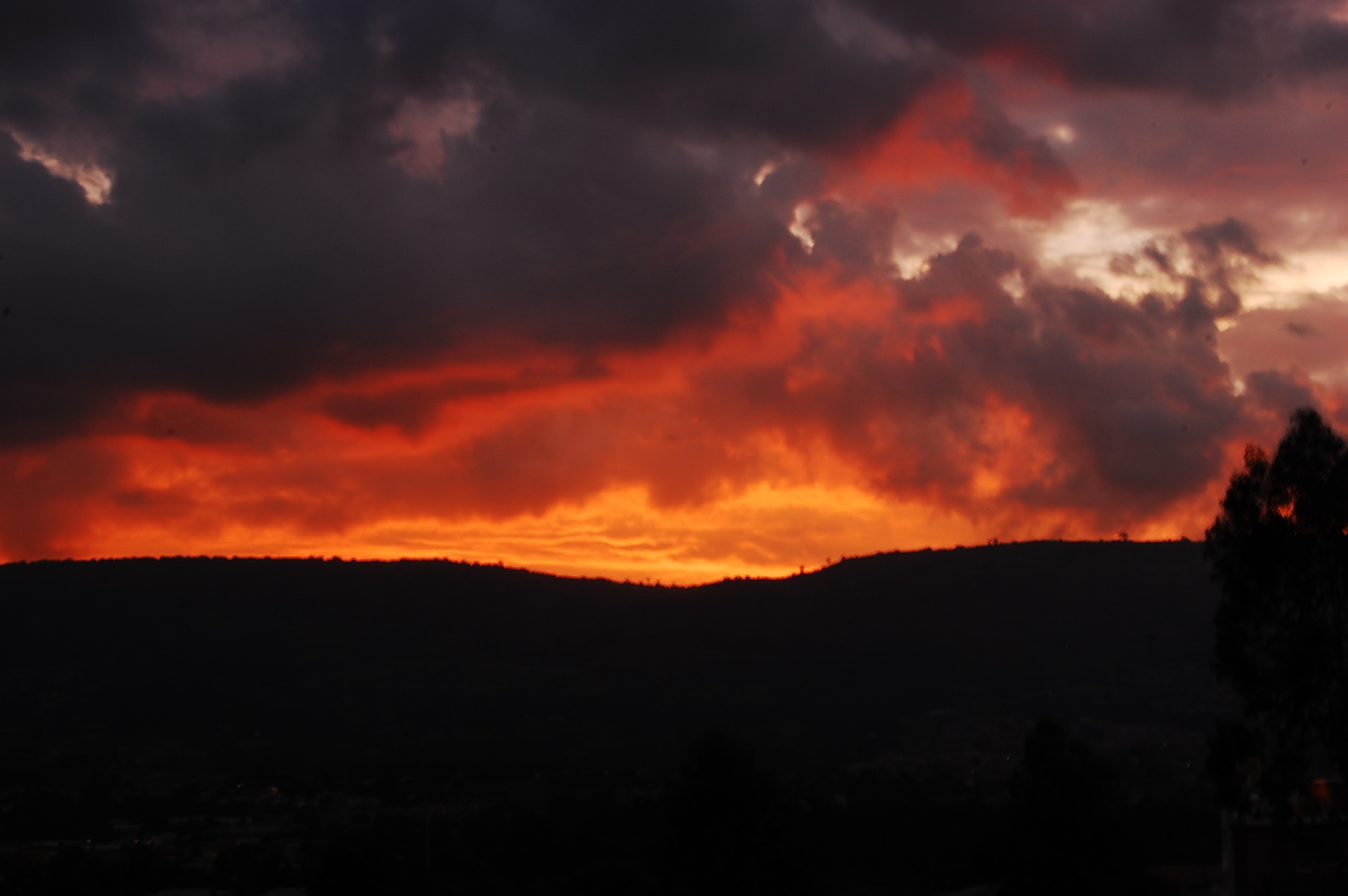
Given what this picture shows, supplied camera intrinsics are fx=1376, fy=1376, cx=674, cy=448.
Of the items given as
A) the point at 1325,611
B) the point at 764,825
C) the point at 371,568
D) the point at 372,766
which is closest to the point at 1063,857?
the point at 764,825

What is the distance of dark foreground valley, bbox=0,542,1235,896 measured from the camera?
72312mm

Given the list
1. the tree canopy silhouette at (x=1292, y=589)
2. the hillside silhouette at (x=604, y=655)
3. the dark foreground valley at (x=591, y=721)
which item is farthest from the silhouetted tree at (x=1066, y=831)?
the hillside silhouette at (x=604, y=655)

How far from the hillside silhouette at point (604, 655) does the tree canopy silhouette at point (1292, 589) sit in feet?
270

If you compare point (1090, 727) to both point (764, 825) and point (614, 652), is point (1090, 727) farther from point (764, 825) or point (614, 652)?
point (764, 825)

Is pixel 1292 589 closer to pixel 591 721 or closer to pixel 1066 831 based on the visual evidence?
pixel 1066 831

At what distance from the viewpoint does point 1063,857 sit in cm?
5775

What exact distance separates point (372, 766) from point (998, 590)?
230 feet

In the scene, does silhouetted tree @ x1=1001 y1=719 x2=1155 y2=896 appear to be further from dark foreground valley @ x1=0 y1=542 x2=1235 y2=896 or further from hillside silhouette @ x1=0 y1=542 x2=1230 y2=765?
hillside silhouette @ x1=0 y1=542 x2=1230 y2=765

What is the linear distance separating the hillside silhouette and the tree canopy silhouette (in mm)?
82374

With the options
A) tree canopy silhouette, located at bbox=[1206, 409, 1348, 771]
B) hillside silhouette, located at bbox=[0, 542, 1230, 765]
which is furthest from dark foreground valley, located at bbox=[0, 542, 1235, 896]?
tree canopy silhouette, located at bbox=[1206, 409, 1348, 771]

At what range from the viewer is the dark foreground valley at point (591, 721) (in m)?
72.3

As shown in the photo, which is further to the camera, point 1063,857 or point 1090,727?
point 1090,727

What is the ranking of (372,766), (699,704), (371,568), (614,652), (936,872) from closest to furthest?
(936,872) → (372,766) → (699,704) → (614,652) → (371,568)

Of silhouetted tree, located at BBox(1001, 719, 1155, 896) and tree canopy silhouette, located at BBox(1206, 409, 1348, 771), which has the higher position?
tree canopy silhouette, located at BBox(1206, 409, 1348, 771)
